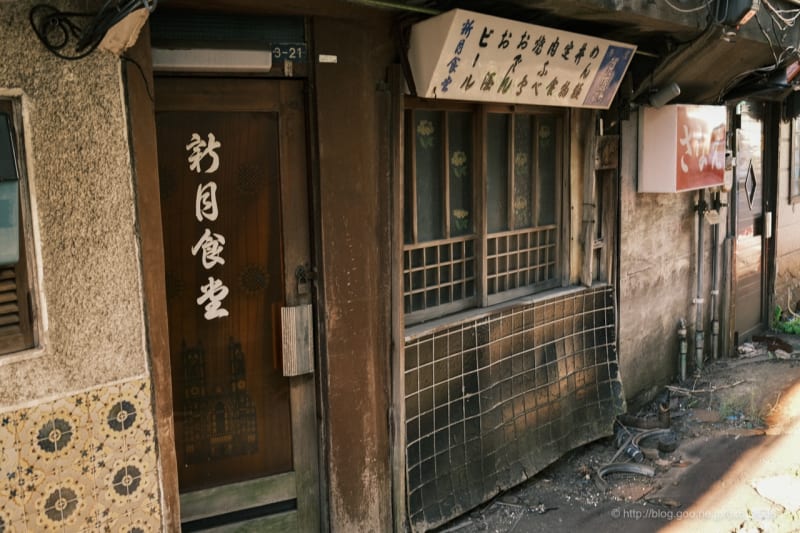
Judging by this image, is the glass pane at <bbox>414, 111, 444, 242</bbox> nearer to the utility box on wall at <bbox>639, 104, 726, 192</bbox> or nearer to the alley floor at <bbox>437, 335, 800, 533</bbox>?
the alley floor at <bbox>437, 335, 800, 533</bbox>

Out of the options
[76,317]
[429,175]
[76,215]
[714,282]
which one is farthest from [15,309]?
[714,282]

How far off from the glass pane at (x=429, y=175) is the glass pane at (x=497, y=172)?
2.07 feet

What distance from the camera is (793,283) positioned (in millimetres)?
12984

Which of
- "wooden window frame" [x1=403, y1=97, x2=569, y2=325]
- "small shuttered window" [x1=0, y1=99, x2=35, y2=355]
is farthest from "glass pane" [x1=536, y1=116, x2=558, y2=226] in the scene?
"small shuttered window" [x1=0, y1=99, x2=35, y2=355]

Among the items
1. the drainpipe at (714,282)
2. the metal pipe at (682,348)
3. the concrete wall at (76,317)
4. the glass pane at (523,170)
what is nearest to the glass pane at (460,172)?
the glass pane at (523,170)

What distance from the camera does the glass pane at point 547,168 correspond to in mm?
7176

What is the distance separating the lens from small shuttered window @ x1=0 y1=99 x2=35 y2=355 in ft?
11.4

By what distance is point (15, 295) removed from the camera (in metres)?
3.55

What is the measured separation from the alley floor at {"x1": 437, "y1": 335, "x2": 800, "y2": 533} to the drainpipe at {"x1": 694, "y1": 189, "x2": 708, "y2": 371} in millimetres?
697

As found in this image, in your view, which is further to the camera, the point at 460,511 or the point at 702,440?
the point at 702,440

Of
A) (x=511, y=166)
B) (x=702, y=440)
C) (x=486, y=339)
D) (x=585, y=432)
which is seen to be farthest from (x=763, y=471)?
(x=511, y=166)

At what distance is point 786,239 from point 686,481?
7.34m

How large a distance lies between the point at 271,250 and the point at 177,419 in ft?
4.11

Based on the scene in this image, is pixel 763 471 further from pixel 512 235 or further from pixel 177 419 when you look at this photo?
pixel 177 419
